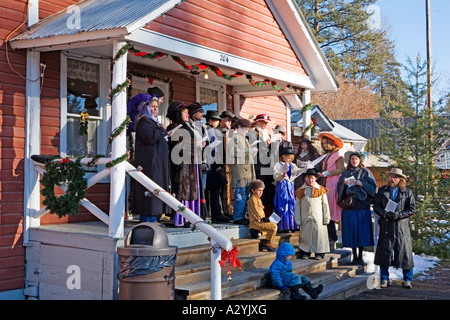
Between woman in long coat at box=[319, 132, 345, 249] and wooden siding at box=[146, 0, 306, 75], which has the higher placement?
wooden siding at box=[146, 0, 306, 75]

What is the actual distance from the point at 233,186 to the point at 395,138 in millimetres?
5809

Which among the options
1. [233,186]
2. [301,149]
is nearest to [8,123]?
[233,186]

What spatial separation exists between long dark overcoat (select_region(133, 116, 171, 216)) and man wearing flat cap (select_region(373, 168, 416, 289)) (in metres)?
3.49

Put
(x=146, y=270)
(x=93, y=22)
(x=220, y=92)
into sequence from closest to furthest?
(x=146, y=270), (x=93, y=22), (x=220, y=92)

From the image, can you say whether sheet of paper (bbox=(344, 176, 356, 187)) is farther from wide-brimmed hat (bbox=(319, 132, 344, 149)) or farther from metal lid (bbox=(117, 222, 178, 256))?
metal lid (bbox=(117, 222, 178, 256))

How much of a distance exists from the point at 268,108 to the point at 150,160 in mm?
6332

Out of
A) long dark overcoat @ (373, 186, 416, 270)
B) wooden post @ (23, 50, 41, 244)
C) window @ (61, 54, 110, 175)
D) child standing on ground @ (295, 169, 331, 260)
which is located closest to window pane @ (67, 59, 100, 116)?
window @ (61, 54, 110, 175)

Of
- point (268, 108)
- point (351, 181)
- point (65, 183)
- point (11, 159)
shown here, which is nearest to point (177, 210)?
point (65, 183)

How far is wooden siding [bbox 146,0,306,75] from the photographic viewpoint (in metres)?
7.85

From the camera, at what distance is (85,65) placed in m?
8.68

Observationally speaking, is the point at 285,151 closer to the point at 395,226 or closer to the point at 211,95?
the point at 395,226

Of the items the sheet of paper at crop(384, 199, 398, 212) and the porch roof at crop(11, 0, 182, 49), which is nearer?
the porch roof at crop(11, 0, 182, 49)
